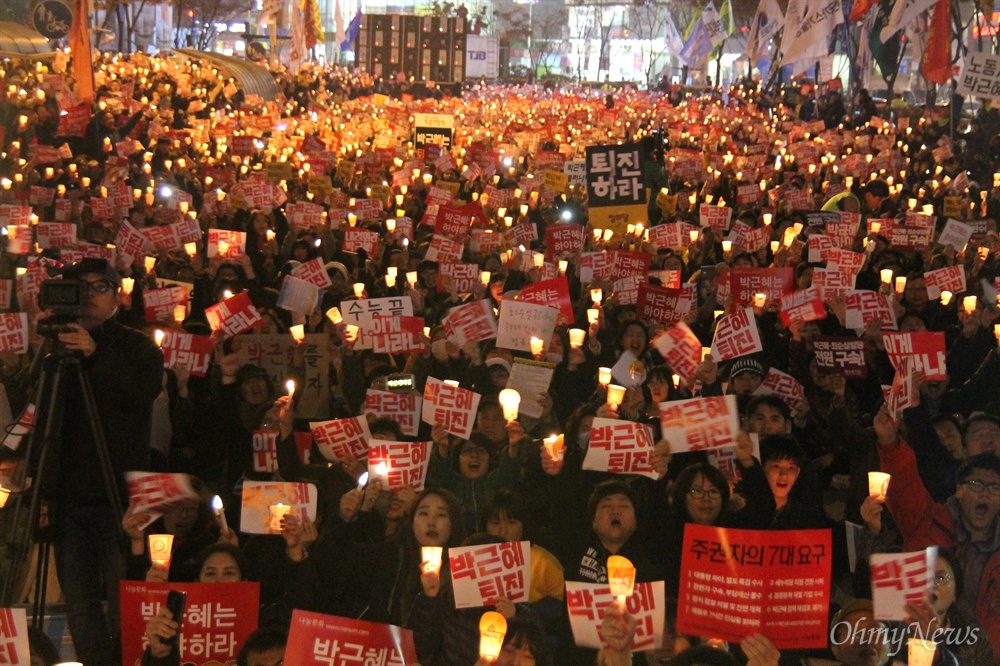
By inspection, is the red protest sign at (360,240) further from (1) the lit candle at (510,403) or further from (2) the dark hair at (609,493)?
(2) the dark hair at (609,493)

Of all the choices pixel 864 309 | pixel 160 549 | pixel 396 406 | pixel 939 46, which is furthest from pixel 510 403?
pixel 939 46

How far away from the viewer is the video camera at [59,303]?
454 cm

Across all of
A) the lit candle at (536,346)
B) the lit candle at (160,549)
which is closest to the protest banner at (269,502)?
the lit candle at (160,549)

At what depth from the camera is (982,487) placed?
4957 millimetres

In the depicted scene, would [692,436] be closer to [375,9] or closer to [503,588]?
[503,588]

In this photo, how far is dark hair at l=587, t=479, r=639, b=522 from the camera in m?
5.16

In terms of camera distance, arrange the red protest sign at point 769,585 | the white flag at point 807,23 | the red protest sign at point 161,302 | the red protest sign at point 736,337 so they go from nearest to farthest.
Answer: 1. the red protest sign at point 769,585
2. the red protest sign at point 736,337
3. the red protest sign at point 161,302
4. the white flag at point 807,23

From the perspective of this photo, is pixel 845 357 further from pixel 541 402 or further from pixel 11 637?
pixel 11 637

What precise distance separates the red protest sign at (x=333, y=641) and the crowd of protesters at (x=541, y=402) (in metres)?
0.25

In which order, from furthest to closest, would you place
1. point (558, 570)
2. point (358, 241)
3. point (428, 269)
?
point (358, 241), point (428, 269), point (558, 570)

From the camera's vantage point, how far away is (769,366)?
8414 millimetres

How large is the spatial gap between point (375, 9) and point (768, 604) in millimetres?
106252

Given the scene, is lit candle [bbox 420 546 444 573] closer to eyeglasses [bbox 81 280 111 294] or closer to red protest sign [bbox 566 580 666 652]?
red protest sign [bbox 566 580 666 652]

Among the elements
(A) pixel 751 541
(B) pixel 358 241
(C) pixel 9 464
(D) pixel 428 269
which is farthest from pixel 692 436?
(B) pixel 358 241
